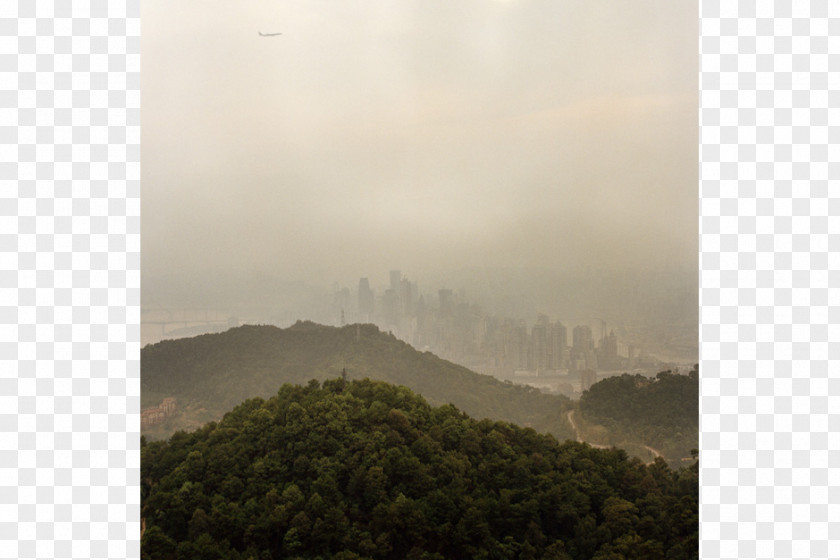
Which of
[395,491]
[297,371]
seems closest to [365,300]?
[297,371]

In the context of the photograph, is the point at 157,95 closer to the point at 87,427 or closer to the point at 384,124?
the point at 384,124

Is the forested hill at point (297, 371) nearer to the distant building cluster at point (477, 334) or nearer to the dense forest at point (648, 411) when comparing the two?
the distant building cluster at point (477, 334)

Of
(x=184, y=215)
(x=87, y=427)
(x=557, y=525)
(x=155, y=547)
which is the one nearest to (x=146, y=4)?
(x=184, y=215)

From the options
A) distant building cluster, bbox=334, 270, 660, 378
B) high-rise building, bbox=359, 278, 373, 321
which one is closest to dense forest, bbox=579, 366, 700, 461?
distant building cluster, bbox=334, 270, 660, 378

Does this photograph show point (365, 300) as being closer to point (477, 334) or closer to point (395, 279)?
point (395, 279)

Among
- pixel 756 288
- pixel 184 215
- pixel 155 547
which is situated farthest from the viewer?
pixel 184 215

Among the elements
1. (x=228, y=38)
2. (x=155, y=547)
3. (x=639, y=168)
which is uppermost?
(x=228, y=38)

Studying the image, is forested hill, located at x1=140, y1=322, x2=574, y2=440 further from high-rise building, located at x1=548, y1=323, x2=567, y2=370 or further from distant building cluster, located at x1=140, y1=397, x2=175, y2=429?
high-rise building, located at x1=548, y1=323, x2=567, y2=370
